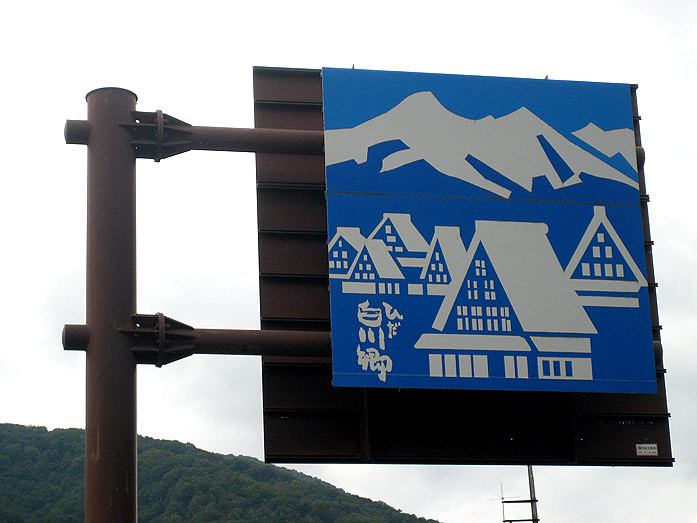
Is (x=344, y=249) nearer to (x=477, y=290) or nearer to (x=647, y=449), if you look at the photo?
(x=477, y=290)

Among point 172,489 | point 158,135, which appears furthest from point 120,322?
point 172,489

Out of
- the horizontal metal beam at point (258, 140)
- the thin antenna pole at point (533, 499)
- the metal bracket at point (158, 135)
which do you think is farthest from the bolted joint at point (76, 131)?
the thin antenna pole at point (533, 499)

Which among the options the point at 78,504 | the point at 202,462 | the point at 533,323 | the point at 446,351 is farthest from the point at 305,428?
the point at 202,462

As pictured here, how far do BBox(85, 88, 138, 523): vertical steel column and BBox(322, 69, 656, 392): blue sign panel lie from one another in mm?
2458

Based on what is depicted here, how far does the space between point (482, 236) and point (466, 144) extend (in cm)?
133

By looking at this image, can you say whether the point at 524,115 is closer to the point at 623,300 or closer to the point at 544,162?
the point at 544,162

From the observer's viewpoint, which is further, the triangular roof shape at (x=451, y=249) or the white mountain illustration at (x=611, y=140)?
the white mountain illustration at (x=611, y=140)

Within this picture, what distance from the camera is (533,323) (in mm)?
14250

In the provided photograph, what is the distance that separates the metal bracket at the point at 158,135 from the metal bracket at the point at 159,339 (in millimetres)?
2172

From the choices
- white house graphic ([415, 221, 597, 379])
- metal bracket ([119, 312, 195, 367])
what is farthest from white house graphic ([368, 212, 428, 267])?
metal bracket ([119, 312, 195, 367])

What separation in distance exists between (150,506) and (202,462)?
17.8ft

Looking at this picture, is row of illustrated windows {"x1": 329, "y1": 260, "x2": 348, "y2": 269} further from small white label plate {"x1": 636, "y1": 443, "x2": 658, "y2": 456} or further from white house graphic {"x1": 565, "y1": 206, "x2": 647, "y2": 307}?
small white label plate {"x1": 636, "y1": 443, "x2": 658, "y2": 456}

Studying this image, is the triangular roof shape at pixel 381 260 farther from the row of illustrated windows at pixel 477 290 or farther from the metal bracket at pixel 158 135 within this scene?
the metal bracket at pixel 158 135

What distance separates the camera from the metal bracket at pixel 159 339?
1302cm
